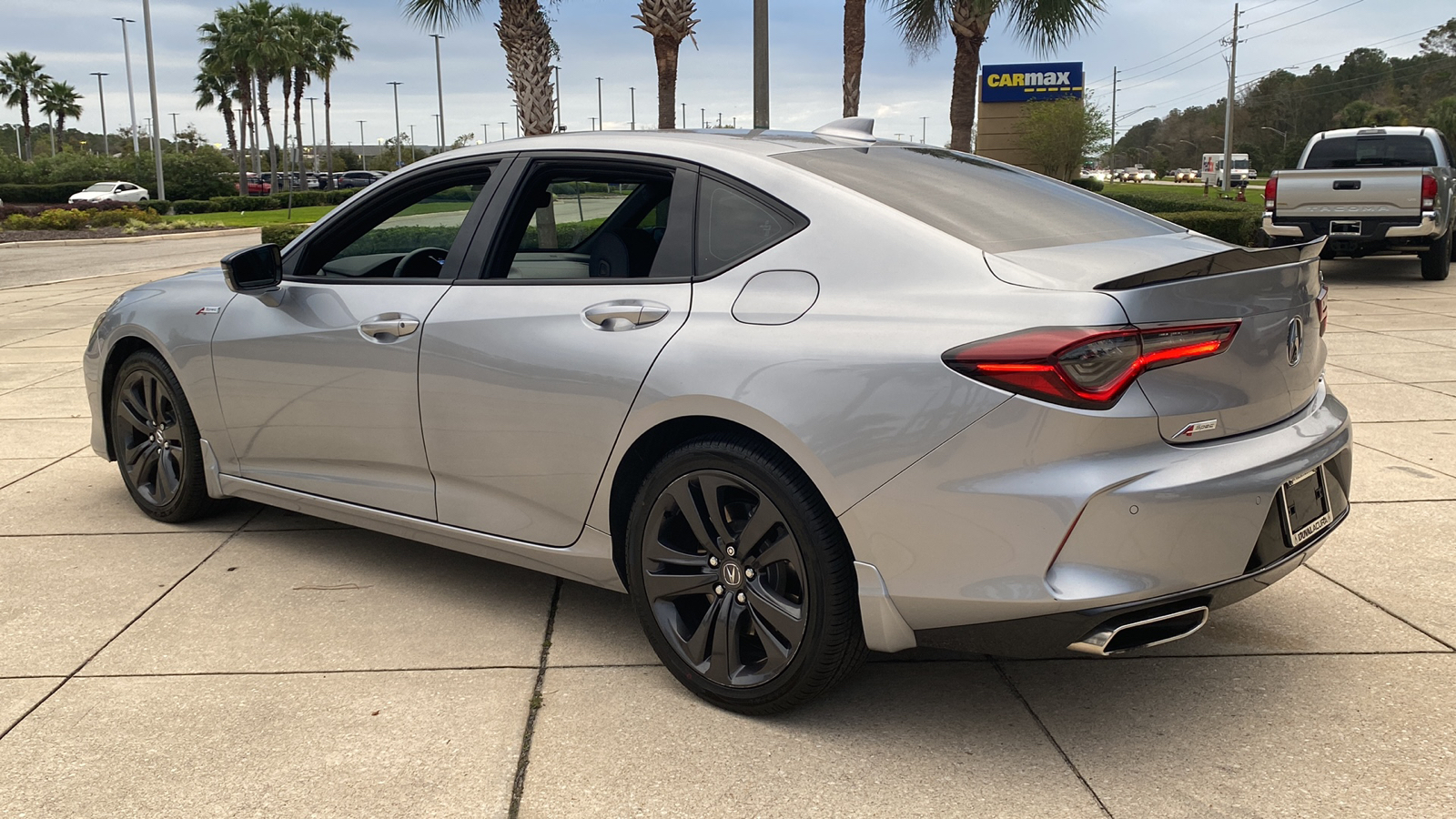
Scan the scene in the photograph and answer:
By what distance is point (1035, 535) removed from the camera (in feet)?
8.67

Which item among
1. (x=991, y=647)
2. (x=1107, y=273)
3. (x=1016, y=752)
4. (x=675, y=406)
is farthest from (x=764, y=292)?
(x=1016, y=752)

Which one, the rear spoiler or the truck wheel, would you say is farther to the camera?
the truck wheel

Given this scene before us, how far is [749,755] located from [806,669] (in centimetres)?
26

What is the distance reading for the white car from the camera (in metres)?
49.0

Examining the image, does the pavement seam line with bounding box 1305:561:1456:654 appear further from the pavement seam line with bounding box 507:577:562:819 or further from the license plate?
the pavement seam line with bounding box 507:577:562:819

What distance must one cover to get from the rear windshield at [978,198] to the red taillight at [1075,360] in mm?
359

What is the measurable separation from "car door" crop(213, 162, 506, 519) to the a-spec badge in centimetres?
226

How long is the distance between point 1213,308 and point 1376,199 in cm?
1232

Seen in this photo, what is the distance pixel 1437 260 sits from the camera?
14336 mm

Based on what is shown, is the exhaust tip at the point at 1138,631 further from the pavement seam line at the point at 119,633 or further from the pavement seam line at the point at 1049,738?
the pavement seam line at the point at 119,633

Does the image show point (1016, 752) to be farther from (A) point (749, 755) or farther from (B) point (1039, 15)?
(B) point (1039, 15)

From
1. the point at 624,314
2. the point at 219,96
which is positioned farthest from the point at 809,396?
the point at 219,96

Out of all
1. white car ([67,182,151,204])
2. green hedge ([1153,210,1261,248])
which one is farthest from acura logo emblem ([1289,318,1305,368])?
white car ([67,182,151,204])

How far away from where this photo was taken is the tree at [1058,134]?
120 feet
